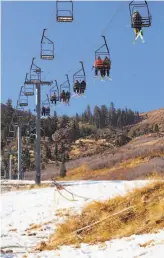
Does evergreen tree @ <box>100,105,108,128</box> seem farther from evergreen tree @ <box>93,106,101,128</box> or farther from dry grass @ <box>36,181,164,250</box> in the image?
dry grass @ <box>36,181,164,250</box>

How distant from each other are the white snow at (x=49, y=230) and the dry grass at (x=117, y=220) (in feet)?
1.74

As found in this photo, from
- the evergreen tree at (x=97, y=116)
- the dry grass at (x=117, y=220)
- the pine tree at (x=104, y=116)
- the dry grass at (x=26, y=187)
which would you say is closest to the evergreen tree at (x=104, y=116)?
the pine tree at (x=104, y=116)

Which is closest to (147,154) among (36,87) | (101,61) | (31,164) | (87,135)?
(36,87)

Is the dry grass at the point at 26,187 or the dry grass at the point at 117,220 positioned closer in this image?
the dry grass at the point at 117,220

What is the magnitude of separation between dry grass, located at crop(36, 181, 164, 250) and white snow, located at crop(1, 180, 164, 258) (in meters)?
0.53

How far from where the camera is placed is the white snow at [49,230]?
1038 centimetres

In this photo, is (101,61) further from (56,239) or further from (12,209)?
(12,209)

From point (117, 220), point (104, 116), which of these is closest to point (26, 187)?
point (117, 220)

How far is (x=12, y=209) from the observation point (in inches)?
812

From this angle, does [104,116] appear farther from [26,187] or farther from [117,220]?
[117,220]

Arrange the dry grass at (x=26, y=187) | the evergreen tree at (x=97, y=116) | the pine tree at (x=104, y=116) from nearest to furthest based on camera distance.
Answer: the dry grass at (x=26, y=187) → the evergreen tree at (x=97, y=116) → the pine tree at (x=104, y=116)

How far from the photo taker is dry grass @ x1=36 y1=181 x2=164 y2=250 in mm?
12141

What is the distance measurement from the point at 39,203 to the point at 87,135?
365ft

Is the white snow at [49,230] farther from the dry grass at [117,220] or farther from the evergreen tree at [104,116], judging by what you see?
the evergreen tree at [104,116]
